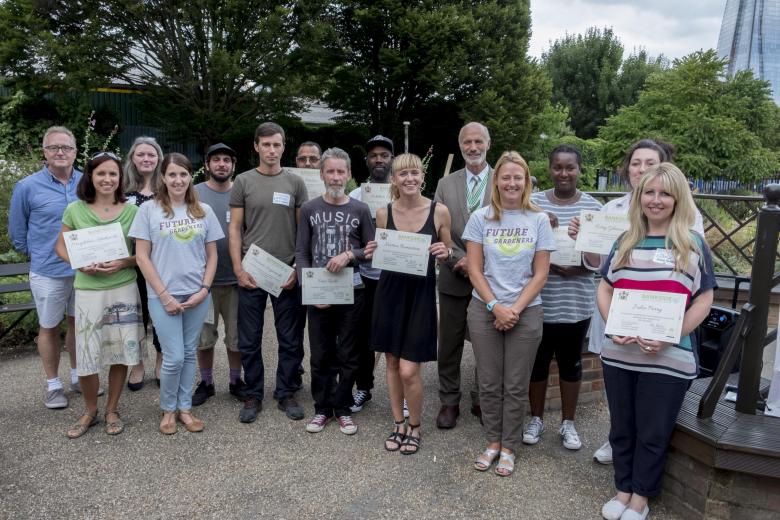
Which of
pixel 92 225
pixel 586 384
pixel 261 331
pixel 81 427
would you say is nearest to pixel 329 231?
pixel 261 331

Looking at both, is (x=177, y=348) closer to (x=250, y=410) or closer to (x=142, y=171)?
(x=250, y=410)

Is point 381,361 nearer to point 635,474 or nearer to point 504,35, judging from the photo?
point 635,474

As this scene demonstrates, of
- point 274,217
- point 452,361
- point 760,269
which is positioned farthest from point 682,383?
point 274,217

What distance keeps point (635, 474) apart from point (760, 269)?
1.24 m

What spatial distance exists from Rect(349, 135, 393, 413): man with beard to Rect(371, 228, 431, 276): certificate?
46cm

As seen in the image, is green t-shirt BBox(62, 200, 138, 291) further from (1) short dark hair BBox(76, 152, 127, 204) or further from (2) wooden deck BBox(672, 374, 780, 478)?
(2) wooden deck BBox(672, 374, 780, 478)

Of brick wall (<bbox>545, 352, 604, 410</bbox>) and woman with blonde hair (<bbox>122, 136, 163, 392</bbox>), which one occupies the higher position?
woman with blonde hair (<bbox>122, 136, 163, 392</bbox>)

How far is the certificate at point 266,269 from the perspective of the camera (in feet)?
13.1

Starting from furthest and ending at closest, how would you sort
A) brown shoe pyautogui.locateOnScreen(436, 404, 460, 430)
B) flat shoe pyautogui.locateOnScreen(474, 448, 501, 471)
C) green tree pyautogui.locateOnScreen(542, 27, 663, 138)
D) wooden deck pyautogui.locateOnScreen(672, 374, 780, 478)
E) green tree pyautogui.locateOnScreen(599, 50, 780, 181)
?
green tree pyautogui.locateOnScreen(542, 27, 663, 138)
green tree pyautogui.locateOnScreen(599, 50, 780, 181)
brown shoe pyautogui.locateOnScreen(436, 404, 460, 430)
flat shoe pyautogui.locateOnScreen(474, 448, 501, 471)
wooden deck pyautogui.locateOnScreen(672, 374, 780, 478)

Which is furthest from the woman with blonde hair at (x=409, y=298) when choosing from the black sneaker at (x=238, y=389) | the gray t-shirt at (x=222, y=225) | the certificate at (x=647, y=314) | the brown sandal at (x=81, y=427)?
the brown sandal at (x=81, y=427)

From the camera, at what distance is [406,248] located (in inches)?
139

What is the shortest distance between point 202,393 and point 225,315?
667mm

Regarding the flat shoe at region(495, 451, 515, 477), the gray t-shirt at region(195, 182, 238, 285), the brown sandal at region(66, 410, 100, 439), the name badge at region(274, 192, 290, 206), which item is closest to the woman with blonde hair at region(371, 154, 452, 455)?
the flat shoe at region(495, 451, 515, 477)

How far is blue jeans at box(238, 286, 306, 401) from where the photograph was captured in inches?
164
